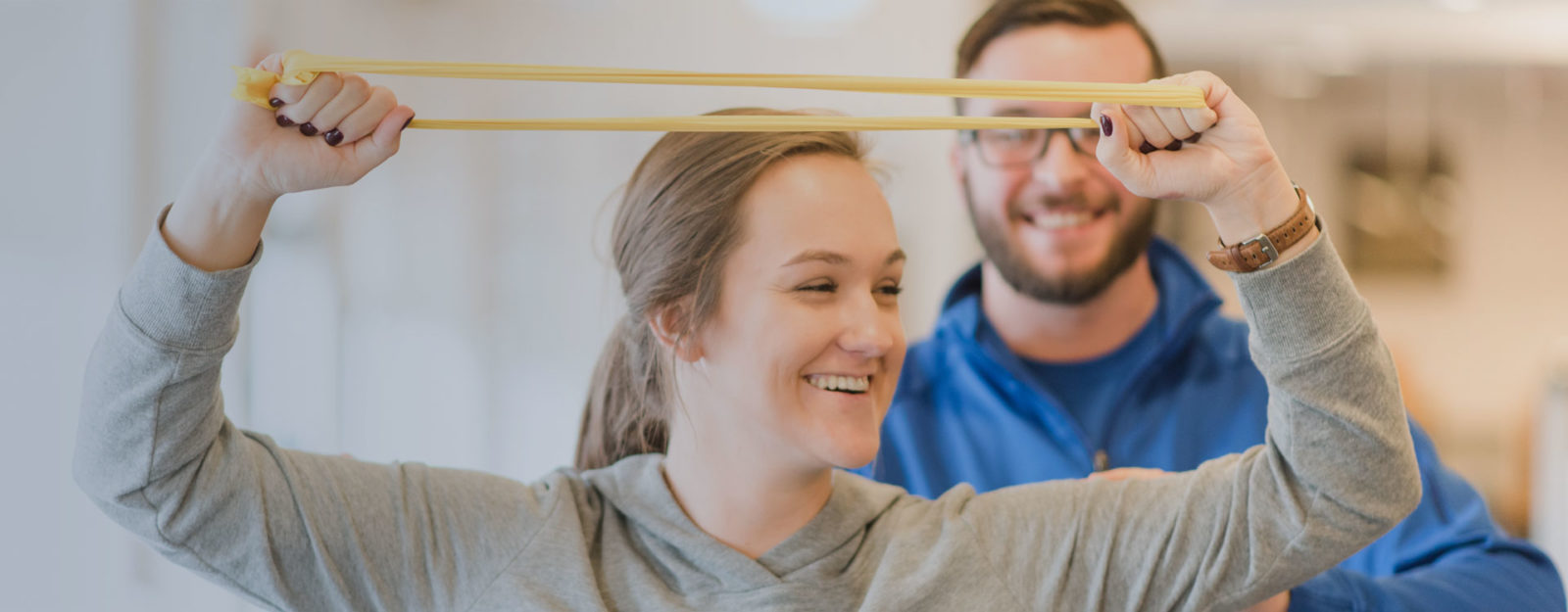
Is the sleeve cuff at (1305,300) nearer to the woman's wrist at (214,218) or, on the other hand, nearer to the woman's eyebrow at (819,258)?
the woman's eyebrow at (819,258)

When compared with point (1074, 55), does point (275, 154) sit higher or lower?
lower

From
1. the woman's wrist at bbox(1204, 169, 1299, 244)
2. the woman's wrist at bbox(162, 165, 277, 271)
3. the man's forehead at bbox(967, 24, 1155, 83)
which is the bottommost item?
the woman's wrist at bbox(162, 165, 277, 271)

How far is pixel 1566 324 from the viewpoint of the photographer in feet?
18.5

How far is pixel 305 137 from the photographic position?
117 cm

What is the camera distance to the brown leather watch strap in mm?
1138

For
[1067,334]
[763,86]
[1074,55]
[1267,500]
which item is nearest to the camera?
[763,86]

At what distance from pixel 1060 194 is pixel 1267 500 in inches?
34.2

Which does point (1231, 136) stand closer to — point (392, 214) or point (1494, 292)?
point (392, 214)

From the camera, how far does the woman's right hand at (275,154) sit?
45.6 inches

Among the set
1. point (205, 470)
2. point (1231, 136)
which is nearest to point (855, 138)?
point (1231, 136)

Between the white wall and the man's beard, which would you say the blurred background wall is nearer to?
the white wall

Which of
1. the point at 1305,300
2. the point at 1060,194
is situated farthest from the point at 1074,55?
the point at 1305,300

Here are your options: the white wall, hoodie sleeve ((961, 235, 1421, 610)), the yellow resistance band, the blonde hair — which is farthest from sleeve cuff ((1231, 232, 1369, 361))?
the white wall

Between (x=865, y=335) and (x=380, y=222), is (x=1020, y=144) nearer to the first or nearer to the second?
(x=865, y=335)
